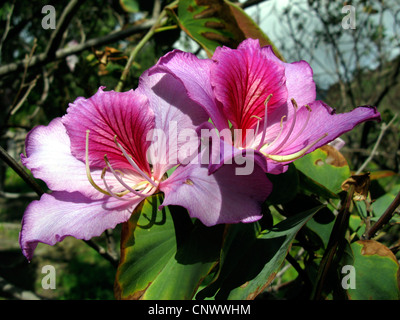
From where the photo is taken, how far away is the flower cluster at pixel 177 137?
18.8 inches

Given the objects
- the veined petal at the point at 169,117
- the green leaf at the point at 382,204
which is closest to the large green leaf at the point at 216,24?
the veined petal at the point at 169,117

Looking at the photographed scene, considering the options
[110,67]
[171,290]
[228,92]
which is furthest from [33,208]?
[110,67]

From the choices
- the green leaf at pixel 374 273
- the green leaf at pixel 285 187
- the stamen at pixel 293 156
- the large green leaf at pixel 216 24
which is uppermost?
the large green leaf at pixel 216 24

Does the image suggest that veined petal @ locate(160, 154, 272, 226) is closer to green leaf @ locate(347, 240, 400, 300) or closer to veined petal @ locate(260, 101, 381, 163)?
veined petal @ locate(260, 101, 381, 163)

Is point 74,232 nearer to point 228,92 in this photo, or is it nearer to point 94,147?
point 94,147

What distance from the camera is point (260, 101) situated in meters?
0.62

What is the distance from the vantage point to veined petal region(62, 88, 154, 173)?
552 millimetres

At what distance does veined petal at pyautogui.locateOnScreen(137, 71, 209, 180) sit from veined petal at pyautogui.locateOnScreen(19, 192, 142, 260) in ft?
0.29

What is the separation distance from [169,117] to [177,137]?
40 mm

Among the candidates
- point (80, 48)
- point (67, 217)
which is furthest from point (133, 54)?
point (80, 48)

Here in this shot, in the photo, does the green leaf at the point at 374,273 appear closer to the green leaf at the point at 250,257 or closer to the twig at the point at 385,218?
the twig at the point at 385,218

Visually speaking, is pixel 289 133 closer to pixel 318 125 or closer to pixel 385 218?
pixel 318 125

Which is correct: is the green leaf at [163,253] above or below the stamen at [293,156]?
below
